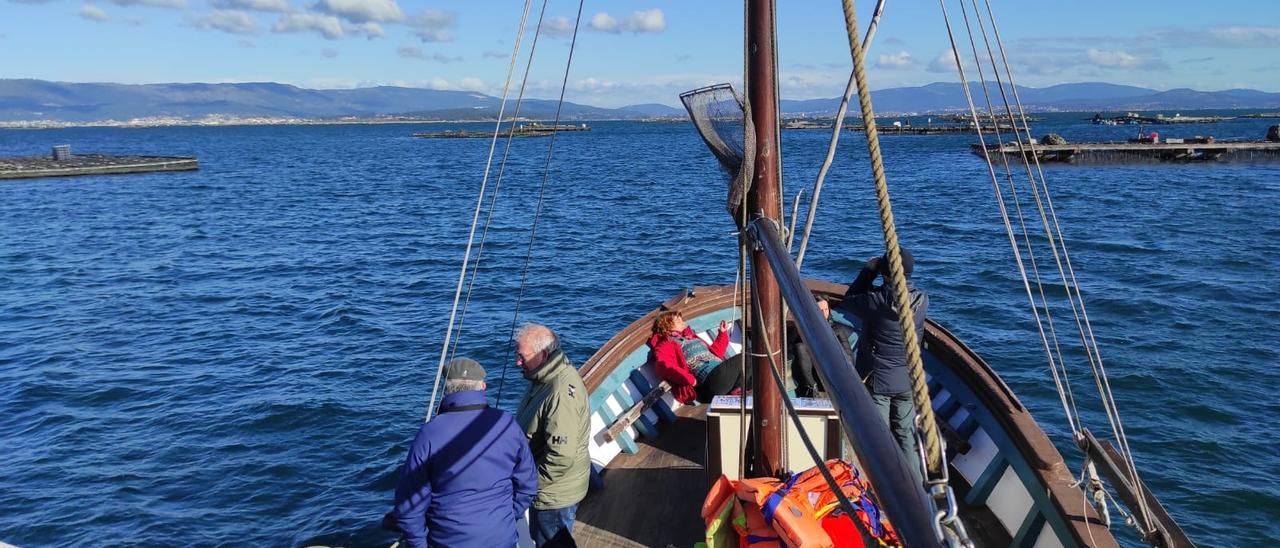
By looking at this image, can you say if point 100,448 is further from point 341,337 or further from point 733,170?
point 733,170

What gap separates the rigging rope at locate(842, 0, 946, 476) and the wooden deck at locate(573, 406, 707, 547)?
11.9ft

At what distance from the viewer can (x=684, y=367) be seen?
8.09 meters

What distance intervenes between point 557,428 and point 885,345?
2.75m

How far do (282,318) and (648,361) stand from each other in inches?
592

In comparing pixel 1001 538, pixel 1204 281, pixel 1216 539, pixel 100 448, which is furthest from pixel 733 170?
pixel 1204 281

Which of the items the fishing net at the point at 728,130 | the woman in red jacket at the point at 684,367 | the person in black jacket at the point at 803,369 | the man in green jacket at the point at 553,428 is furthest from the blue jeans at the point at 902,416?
the man in green jacket at the point at 553,428

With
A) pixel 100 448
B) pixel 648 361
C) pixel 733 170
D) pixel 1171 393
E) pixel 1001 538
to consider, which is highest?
pixel 733 170

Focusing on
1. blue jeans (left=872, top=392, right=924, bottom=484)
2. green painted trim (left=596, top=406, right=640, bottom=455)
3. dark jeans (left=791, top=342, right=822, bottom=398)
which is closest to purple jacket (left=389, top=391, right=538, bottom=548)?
green painted trim (left=596, top=406, right=640, bottom=455)

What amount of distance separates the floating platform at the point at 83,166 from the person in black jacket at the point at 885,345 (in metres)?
70.2

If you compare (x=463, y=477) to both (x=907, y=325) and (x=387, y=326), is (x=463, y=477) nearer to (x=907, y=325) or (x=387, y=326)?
(x=907, y=325)

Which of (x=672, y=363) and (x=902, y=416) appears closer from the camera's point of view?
(x=902, y=416)

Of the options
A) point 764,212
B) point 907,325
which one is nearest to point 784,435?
point 764,212

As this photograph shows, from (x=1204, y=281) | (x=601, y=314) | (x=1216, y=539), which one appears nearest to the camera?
(x=1216, y=539)

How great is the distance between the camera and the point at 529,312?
21.0 metres
